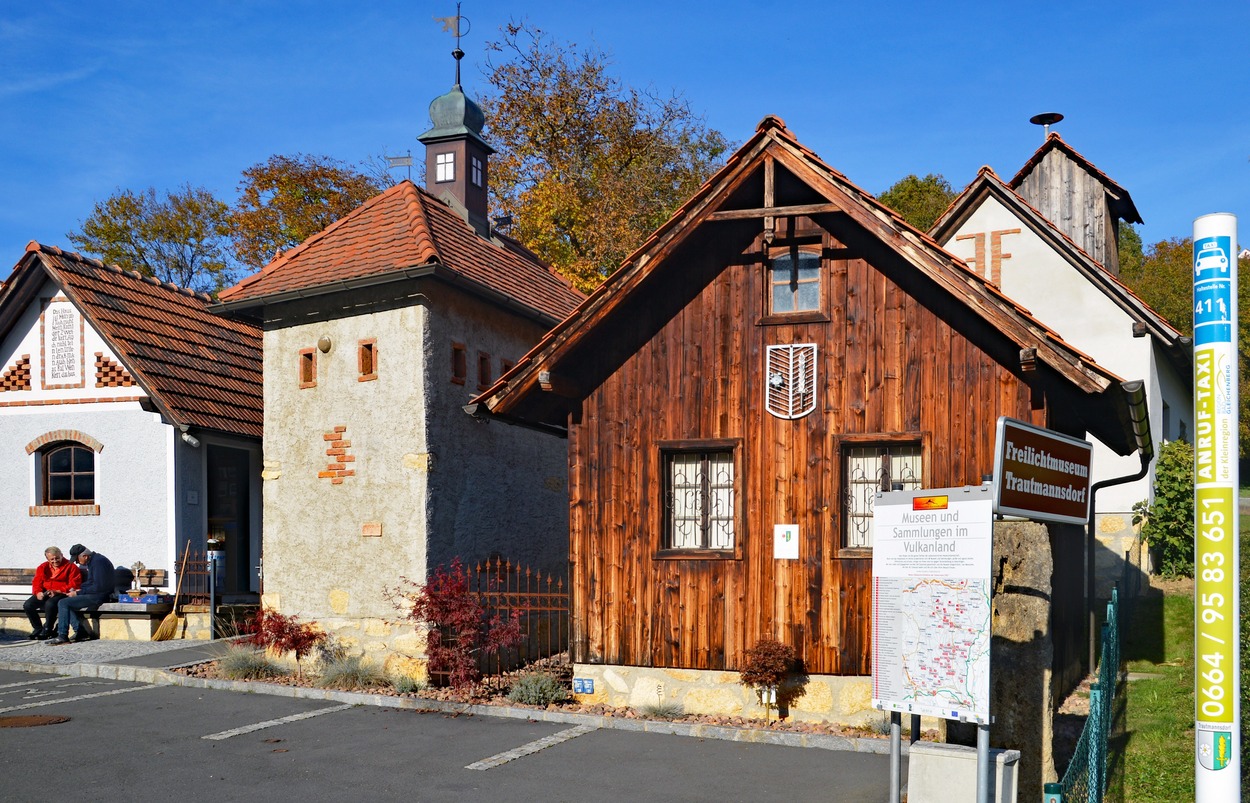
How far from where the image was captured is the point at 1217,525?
5773 mm

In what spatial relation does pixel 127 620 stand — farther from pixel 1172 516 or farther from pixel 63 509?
pixel 1172 516

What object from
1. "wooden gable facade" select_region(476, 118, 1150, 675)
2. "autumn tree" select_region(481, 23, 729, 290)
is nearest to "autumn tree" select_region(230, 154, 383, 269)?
"autumn tree" select_region(481, 23, 729, 290)

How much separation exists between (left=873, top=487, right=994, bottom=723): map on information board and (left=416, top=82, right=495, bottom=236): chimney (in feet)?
41.8

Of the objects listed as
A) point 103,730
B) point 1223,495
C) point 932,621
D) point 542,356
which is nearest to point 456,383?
point 542,356

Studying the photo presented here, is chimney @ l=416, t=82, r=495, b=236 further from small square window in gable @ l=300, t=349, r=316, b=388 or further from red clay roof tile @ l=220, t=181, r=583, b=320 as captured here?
small square window in gable @ l=300, t=349, r=316, b=388

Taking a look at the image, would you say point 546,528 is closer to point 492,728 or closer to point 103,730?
point 492,728

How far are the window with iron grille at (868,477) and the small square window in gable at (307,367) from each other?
7274mm

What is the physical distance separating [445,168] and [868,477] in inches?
407

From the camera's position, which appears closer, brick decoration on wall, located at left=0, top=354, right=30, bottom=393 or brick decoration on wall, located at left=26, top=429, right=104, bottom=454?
brick decoration on wall, located at left=26, top=429, right=104, bottom=454

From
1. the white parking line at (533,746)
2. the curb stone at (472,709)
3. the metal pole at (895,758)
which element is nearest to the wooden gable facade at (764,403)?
the curb stone at (472,709)

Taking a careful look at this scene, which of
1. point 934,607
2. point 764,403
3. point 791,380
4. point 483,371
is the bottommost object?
point 934,607

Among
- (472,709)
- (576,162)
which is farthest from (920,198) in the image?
(472,709)

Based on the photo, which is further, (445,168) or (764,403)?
(445,168)

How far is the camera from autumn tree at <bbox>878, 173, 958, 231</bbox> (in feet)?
161
